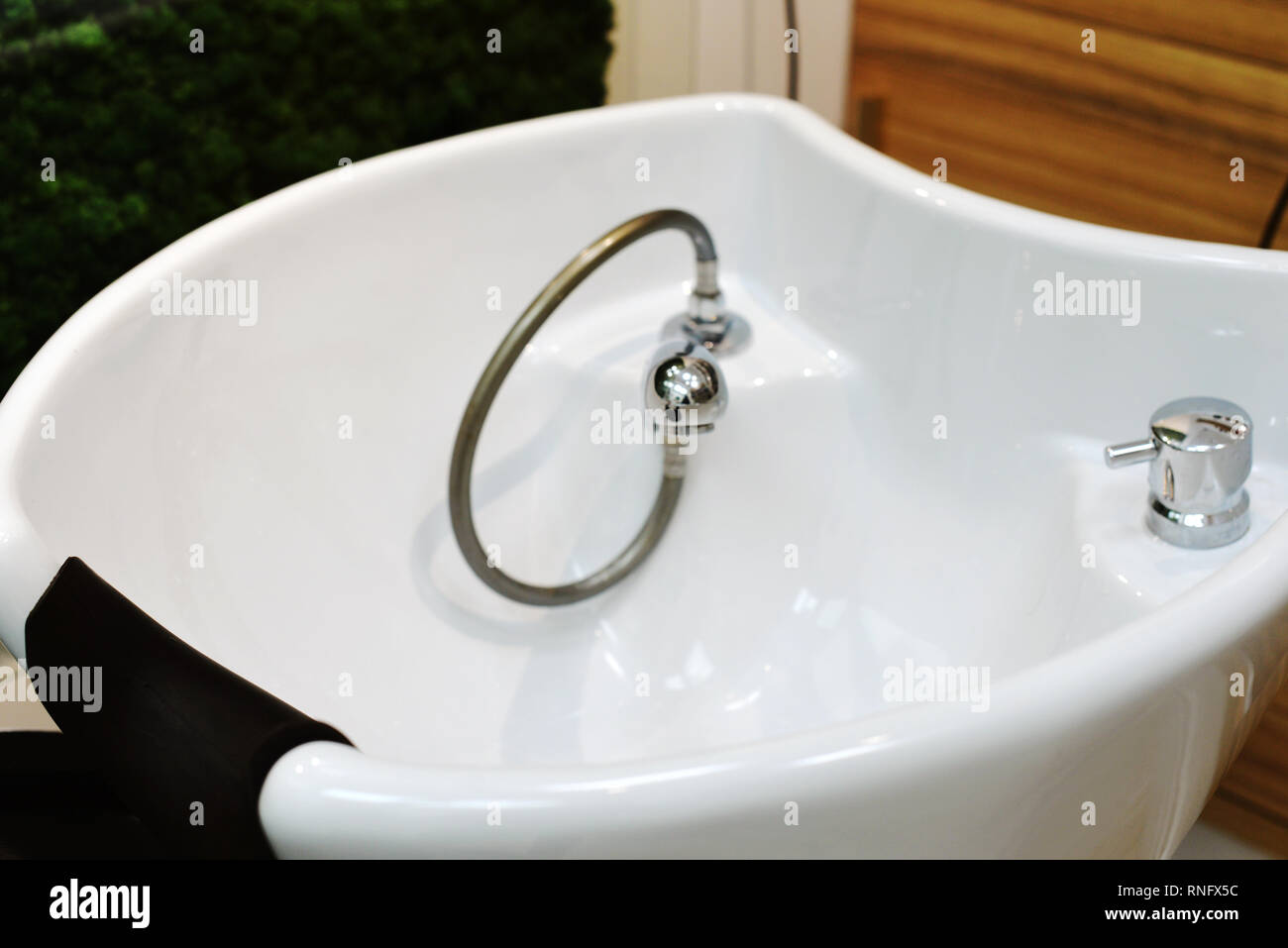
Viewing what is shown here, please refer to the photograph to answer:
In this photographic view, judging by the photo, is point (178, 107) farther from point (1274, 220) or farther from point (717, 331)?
point (1274, 220)

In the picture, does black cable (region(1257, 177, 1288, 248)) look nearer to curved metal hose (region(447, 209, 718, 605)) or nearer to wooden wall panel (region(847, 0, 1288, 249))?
wooden wall panel (region(847, 0, 1288, 249))

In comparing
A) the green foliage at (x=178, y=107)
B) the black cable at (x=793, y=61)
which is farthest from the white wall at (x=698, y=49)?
the green foliage at (x=178, y=107)

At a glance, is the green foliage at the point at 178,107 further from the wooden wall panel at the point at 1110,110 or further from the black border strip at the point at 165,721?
the black border strip at the point at 165,721

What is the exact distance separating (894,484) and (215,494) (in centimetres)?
48

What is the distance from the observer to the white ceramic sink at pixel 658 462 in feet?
2.02

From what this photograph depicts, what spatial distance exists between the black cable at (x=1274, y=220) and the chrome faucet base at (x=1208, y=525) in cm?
29

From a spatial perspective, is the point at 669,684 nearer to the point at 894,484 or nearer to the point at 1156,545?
the point at 894,484

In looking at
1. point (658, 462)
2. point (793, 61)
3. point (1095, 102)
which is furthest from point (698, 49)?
point (658, 462)

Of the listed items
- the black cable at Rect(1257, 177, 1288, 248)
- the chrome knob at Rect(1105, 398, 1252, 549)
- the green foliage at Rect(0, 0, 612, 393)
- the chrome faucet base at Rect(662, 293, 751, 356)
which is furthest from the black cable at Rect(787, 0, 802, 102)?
the chrome knob at Rect(1105, 398, 1252, 549)

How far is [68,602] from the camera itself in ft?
1.67

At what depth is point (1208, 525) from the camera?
0.67 meters

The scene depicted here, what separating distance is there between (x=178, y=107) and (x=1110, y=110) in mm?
764
